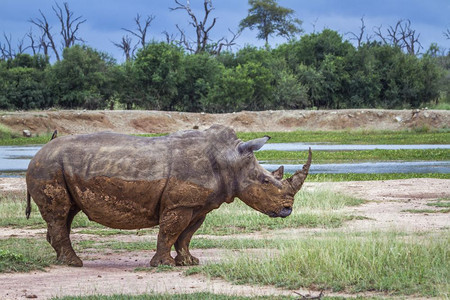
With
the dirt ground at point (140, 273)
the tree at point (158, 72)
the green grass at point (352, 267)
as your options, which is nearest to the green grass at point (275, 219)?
the dirt ground at point (140, 273)

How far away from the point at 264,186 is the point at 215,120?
148 feet

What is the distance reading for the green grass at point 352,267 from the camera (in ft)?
26.1

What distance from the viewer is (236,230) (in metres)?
13.3

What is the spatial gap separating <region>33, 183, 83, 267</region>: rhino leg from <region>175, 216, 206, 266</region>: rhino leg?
1.31 m

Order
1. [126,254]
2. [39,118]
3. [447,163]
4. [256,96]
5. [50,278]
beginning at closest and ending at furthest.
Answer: [50,278] → [126,254] → [447,163] → [39,118] → [256,96]

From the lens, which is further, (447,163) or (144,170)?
(447,163)

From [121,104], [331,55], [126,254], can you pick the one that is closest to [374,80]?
[331,55]

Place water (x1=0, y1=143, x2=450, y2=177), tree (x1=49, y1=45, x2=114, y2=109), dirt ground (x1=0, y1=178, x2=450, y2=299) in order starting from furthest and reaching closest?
tree (x1=49, y1=45, x2=114, y2=109) → water (x1=0, y1=143, x2=450, y2=177) → dirt ground (x1=0, y1=178, x2=450, y2=299)

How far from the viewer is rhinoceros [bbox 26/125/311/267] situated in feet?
30.8

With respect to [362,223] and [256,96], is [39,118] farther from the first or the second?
[362,223]

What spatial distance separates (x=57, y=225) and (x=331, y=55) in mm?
56557

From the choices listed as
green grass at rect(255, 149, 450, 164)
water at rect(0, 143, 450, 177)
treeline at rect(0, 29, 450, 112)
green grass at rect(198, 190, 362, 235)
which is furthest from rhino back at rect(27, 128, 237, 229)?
treeline at rect(0, 29, 450, 112)

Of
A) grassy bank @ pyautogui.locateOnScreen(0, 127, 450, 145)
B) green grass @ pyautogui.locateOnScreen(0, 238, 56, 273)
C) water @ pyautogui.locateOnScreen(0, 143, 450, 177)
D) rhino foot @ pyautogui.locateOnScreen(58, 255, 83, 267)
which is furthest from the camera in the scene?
grassy bank @ pyautogui.locateOnScreen(0, 127, 450, 145)

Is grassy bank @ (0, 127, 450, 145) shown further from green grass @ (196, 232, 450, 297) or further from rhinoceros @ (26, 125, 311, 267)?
green grass @ (196, 232, 450, 297)
